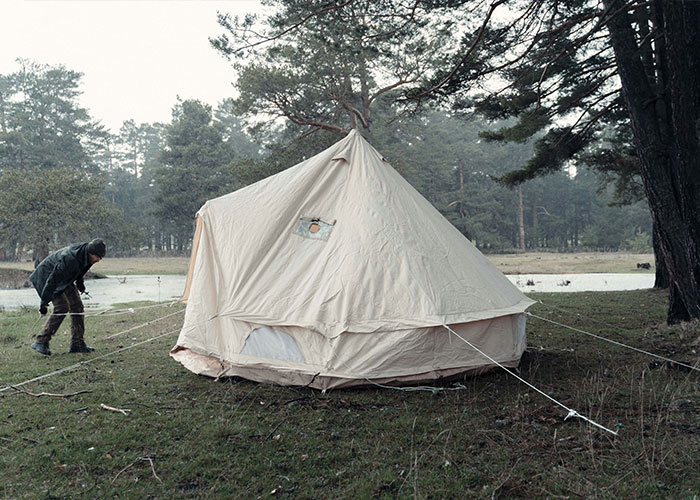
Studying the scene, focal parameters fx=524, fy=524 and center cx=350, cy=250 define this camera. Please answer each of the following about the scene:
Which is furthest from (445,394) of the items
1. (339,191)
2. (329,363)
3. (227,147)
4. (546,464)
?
(227,147)

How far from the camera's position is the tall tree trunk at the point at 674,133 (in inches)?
228

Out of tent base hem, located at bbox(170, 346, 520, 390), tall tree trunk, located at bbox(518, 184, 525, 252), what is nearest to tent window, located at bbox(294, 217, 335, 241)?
tent base hem, located at bbox(170, 346, 520, 390)

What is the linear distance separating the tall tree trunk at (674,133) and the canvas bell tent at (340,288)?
7.46 ft

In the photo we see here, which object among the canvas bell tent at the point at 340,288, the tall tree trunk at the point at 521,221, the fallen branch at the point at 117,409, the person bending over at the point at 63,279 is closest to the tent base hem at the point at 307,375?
the canvas bell tent at the point at 340,288

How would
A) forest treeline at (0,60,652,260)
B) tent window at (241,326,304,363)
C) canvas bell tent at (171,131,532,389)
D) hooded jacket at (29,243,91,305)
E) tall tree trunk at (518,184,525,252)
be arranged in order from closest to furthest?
canvas bell tent at (171,131,532,389) → tent window at (241,326,304,363) → hooded jacket at (29,243,91,305) → forest treeline at (0,60,652,260) → tall tree trunk at (518,184,525,252)

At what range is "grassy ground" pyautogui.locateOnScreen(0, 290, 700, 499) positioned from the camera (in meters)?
2.95

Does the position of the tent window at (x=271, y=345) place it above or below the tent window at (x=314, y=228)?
below

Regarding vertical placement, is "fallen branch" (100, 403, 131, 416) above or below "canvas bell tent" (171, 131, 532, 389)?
below

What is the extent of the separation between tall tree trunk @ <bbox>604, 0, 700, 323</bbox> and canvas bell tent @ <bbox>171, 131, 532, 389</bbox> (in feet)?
7.46

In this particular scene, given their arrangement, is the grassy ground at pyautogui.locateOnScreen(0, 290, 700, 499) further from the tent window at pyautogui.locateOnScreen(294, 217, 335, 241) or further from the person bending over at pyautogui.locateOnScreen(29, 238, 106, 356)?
the tent window at pyautogui.locateOnScreen(294, 217, 335, 241)

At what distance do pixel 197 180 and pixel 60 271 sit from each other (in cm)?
3048

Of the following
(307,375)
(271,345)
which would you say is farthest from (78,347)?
(307,375)

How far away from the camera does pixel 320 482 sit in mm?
3010

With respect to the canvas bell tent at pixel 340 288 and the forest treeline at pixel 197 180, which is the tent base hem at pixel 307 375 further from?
the forest treeline at pixel 197 180
